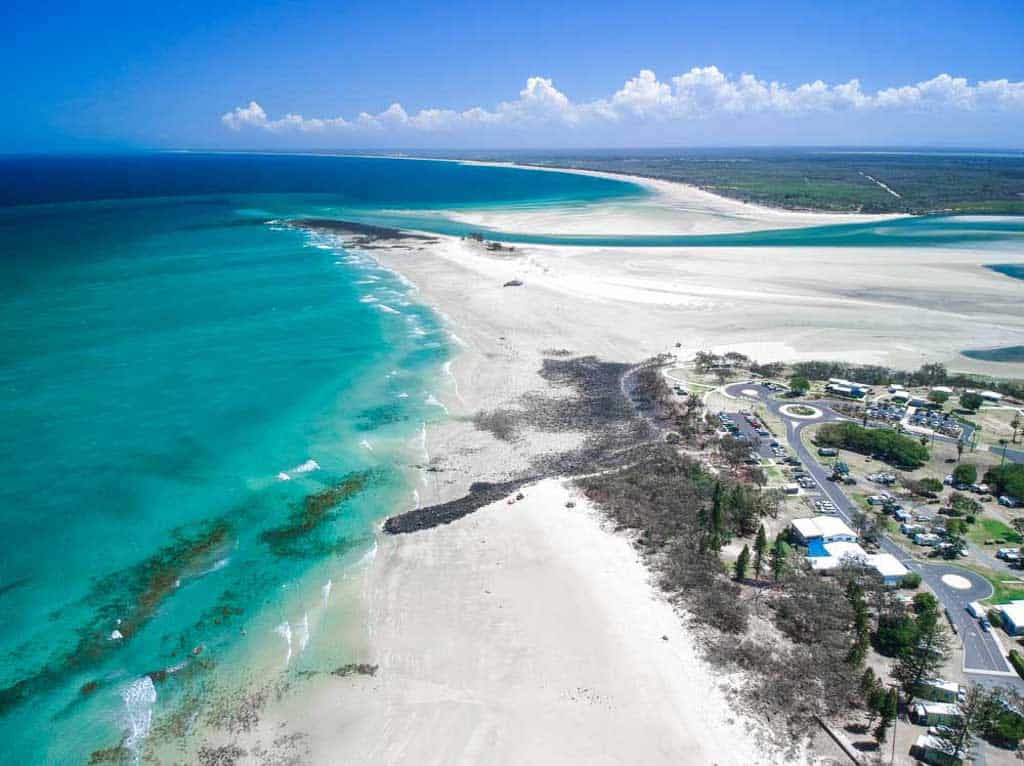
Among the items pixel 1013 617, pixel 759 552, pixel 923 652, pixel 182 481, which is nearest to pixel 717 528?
pixel 759 552

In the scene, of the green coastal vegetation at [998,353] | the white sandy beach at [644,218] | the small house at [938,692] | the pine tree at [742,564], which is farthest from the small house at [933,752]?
the white sandy beach at [644,218]

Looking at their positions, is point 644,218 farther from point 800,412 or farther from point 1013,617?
point 1013,617

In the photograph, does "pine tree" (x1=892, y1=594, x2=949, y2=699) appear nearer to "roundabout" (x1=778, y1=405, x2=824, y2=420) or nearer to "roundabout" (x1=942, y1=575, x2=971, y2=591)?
"roundabout" (x1=942, y1=575, x2=971, y2=591)

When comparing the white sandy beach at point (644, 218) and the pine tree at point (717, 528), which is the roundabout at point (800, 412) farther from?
the white sandy beach at point (644, 218)

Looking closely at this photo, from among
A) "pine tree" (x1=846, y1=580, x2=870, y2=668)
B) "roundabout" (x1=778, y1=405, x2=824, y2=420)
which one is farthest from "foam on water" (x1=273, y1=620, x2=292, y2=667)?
"roundabout" (x1=778, y1=405, x2=824, y2=420)

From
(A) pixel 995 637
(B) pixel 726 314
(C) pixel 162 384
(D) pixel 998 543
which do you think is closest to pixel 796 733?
(A) pixel 995 637

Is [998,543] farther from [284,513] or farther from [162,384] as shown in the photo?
[162,384]
